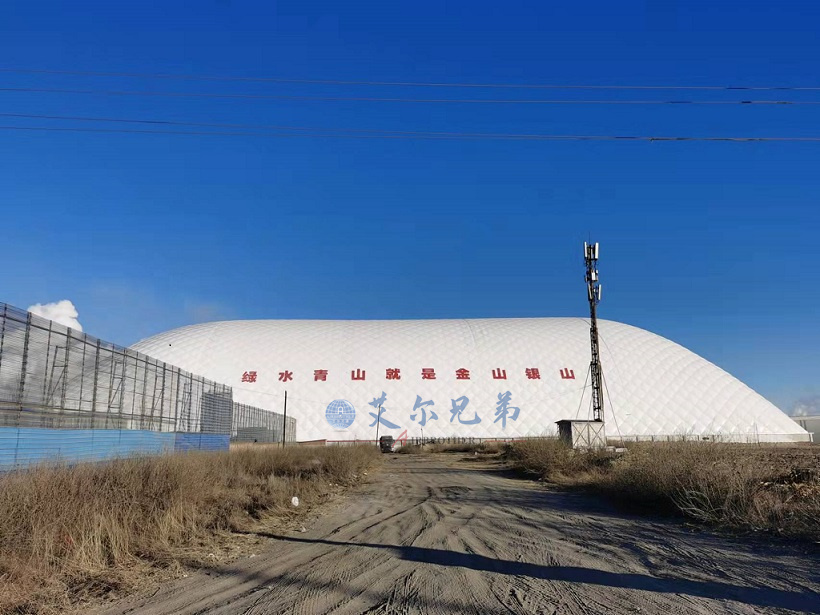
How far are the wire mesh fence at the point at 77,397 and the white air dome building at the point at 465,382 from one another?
2298 centimetres

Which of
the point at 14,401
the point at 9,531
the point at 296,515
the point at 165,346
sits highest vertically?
the point at 165,346

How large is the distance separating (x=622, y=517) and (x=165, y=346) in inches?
2107

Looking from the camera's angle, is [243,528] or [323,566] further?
[243,528]

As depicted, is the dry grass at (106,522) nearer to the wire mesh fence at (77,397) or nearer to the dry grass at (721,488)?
the wire mesh fence at (77,397)

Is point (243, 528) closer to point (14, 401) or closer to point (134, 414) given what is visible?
point (14, 401)

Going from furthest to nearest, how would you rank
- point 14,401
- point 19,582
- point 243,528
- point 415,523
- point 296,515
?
point 14,401
point 296,515
point 415,523
point 243,528
point 19,582

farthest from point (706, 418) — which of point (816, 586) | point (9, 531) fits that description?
point (9, 531)

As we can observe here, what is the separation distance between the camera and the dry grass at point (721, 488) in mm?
8367

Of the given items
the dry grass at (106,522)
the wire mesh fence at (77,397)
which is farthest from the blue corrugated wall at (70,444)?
the dry grass at (106,522)

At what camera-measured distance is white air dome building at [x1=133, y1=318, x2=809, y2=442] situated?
4769 cm

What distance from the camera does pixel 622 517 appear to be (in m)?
10.3

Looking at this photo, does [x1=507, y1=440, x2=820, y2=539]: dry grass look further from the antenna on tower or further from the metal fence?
the metal fence

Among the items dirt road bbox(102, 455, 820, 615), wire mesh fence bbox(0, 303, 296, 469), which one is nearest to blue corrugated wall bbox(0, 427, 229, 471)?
wire mesh fence bbox(0, 303, 296, 469)

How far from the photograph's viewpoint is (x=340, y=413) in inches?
1896
